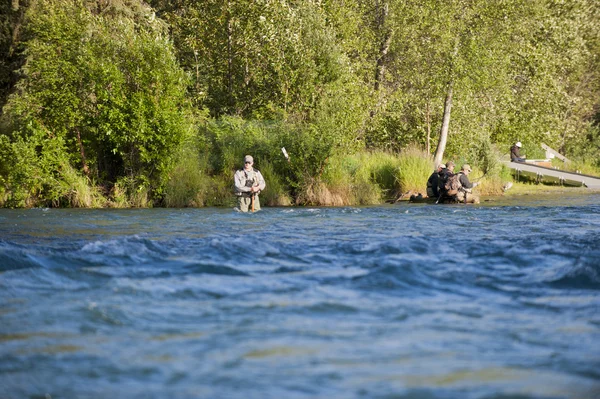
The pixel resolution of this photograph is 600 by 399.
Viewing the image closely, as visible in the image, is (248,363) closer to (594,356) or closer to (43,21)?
(594,356)

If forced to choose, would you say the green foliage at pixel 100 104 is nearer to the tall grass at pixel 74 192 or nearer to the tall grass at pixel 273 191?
the tall grass at pixel 74 192

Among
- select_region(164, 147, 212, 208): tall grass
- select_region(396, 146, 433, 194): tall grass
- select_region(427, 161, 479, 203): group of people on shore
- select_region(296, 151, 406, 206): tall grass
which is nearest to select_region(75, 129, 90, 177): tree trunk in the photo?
select_region(164, 147, 212, 208): tall grass

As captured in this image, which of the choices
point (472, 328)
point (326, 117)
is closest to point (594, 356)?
point (472, 328)

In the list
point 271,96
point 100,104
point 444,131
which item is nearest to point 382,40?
point 444,131

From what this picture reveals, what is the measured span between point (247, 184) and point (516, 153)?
21.1 meters

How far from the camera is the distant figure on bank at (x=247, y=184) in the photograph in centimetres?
2112

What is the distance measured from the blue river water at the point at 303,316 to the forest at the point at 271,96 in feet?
36.3

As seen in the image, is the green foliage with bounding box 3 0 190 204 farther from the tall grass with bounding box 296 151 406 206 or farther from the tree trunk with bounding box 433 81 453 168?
the tree trunk with bounding box 433 81 453 168

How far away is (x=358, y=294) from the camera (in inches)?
361

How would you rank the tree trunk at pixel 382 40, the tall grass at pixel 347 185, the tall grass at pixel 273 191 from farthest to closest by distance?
the tree trunk at pixel 382 40, the tall grass at pixel 347 185, the tall grass at pixel 273 191

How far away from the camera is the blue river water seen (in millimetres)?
6133

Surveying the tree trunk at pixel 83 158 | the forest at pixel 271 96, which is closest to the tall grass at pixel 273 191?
the forest at pixel 271 96

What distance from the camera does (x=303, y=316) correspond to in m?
8.06

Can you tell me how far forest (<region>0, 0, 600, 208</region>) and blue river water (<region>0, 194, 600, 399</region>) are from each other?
11.1 meters
